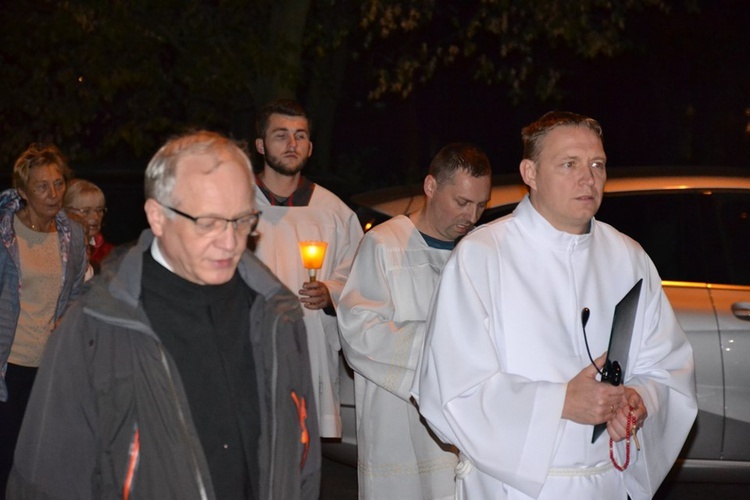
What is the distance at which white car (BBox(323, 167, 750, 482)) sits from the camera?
256 inches

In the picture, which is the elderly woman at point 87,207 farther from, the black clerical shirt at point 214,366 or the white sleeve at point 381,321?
the black clerical shirt at point 214,366

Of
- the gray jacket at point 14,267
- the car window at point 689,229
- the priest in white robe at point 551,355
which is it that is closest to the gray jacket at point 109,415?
the priest in white robe at point 551,355

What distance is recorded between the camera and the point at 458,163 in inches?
206

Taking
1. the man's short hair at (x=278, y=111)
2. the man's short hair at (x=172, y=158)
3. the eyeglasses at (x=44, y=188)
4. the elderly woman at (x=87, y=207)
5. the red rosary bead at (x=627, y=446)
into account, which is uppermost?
the man's short hair at (x=278, y=111)

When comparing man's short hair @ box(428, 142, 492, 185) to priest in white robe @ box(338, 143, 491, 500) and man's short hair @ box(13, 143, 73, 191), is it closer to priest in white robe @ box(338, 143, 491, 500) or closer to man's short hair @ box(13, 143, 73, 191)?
priest in white robe @ box(338, 143, 491, 500)

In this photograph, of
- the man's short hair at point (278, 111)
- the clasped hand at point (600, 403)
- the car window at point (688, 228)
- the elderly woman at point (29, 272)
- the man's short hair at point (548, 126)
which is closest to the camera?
the clasped hand at point (600, 403)

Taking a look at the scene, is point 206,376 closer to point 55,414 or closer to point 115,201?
point 55,414

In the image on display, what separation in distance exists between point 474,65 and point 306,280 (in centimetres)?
1498

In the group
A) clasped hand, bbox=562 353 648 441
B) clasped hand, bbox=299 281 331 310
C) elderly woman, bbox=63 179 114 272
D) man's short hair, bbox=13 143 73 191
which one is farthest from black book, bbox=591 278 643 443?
elderly woman, bbox=63 179 114 272

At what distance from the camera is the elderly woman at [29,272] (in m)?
5.84

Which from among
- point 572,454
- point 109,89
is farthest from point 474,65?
point 572,454

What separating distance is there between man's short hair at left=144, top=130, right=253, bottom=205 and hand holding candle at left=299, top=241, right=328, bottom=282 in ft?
8.15

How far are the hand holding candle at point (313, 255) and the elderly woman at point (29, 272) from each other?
1.14 m

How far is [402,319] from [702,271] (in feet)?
7.23
